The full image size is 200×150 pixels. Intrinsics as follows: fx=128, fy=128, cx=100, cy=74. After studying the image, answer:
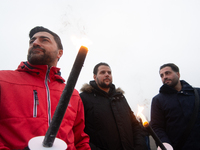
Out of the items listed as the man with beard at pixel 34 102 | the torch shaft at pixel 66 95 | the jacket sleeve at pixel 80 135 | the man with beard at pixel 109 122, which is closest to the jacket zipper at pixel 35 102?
the man with beard at pixel 34 102

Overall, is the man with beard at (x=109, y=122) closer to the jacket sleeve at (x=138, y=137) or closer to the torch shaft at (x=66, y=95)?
the jacket sleeve at (x=138, y=137)

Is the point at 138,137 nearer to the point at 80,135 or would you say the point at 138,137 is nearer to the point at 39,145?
the point at 80,135

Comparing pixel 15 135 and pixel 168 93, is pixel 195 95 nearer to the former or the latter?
pixel 168 93

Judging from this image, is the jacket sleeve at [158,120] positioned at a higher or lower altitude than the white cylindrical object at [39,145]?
lower

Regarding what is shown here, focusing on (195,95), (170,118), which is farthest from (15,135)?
(195,95)

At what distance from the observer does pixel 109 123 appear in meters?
2.85

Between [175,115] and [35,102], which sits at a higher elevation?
[35,102]

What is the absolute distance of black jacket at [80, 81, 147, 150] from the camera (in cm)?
268

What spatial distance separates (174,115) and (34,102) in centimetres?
337

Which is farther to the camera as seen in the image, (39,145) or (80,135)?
(80,135)

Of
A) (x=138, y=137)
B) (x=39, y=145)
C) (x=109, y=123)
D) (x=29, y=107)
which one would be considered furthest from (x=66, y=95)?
(x=138, y=137)

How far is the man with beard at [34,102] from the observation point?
1.36m

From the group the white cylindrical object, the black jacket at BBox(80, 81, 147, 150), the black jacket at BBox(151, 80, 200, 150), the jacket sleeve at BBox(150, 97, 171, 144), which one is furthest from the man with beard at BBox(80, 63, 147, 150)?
the white cylindrical object

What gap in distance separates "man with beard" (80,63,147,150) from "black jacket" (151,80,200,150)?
67 cm
